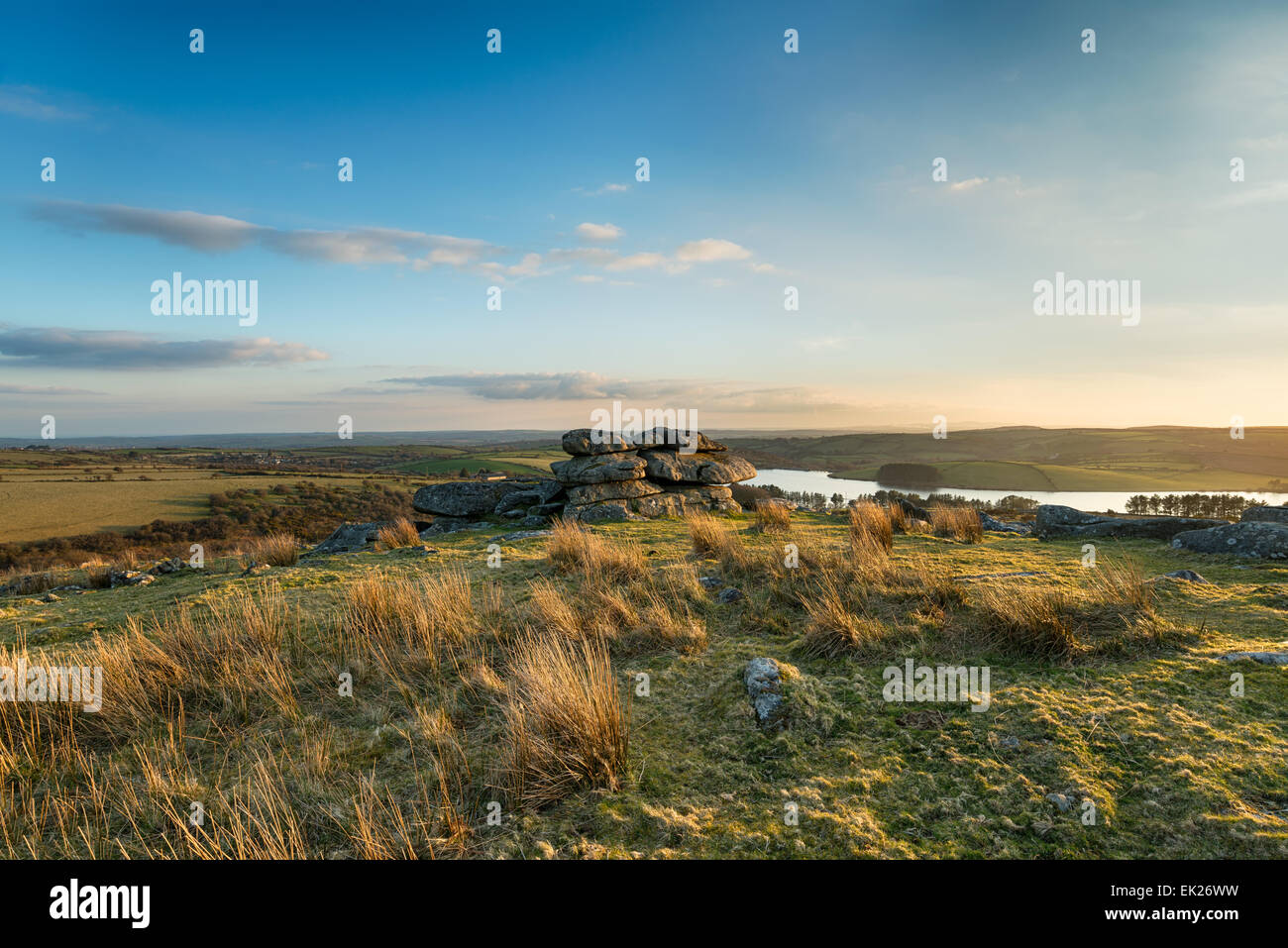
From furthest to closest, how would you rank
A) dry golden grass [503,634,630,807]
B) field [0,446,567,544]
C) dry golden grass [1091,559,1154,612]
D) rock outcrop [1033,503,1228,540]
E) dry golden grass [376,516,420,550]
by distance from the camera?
1. field [0,446,567,544]
2. dry golden grass [376,516,420,550]
3. rock outcrop [1033,503,1228,540]
4. dry golden grass [1091,559,1154,612]
5. dry golden grass [503,634,630,807]

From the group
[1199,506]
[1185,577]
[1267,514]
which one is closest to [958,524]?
[1185,577]

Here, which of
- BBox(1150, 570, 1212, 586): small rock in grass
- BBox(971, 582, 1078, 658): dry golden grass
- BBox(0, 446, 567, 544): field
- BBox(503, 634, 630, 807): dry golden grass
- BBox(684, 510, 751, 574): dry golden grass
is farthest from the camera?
BBox(0, 446, 567, 544): field

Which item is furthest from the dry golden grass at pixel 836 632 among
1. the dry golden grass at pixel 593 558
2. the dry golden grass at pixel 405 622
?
the dry golden grass at pixel 405 622

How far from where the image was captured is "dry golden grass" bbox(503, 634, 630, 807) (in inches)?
126

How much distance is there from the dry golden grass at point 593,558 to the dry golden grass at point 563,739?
4.20 m

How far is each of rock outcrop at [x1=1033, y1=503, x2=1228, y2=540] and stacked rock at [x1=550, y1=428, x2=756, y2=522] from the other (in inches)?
346

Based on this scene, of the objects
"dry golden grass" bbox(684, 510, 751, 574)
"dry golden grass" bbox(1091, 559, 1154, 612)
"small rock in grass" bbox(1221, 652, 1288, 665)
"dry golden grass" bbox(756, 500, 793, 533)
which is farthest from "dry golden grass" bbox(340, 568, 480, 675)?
"dry golden grass" bbox(756, 500, 793, 533)

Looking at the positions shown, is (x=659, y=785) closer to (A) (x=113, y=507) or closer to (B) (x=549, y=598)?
(B) (x=549, y=598)

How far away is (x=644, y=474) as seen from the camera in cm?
1833

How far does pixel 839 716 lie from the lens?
13.0 ft

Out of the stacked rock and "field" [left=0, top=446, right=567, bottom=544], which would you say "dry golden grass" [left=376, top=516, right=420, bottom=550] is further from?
"field" [left=0, top=446, right=567, bottom=544]

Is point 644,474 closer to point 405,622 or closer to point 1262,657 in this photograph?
point 405,622
